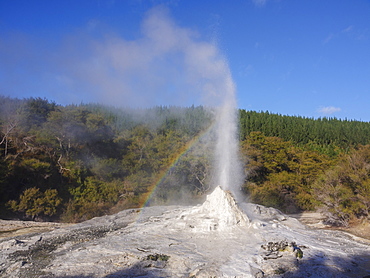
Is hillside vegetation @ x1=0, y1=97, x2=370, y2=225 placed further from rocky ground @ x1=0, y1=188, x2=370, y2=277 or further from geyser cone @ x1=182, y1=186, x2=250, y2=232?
geyser cone @ x1=182, y1=186, x2=250, y2=232

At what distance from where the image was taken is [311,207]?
19016 millimetres

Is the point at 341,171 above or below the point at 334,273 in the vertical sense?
above

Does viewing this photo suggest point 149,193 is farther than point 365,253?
Yes

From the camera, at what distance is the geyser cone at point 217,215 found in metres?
7.33

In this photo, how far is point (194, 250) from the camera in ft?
19.9

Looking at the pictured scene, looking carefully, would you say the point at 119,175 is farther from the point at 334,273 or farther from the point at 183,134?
the point at 334,273

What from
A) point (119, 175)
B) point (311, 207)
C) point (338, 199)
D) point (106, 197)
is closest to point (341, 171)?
point (338, 199)

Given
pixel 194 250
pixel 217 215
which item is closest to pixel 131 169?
pixel 217 215

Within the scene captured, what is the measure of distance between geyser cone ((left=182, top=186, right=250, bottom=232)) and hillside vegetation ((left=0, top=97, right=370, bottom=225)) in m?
7.23

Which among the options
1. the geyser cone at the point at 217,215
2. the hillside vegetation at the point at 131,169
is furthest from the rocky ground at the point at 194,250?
the hillside vegetation at the point at 131,169

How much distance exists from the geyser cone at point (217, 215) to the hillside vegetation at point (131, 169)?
723 cm

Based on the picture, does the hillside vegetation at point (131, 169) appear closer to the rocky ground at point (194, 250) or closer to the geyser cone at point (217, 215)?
the rocky ground at point (194, 250)

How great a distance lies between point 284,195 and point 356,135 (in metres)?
35.7

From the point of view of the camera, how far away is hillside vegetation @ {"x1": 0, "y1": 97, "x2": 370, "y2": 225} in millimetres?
13977
